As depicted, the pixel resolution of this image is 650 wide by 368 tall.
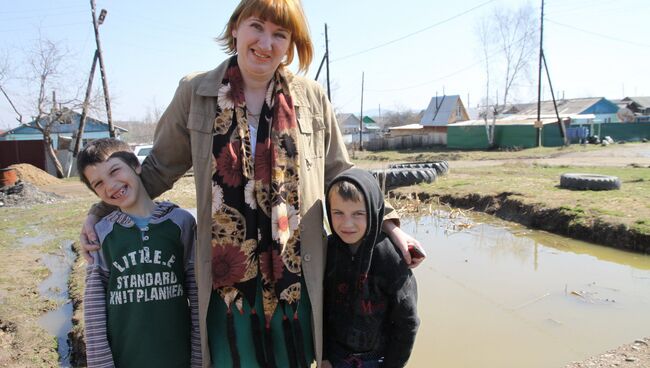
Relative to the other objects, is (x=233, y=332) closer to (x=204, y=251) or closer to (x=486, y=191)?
(x=204, y=251)

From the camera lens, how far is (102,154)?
1.83 metres

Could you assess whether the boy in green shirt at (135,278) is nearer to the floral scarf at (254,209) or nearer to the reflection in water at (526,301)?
the floral scarf at (254,209)

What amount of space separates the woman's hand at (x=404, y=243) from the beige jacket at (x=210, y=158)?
0.06 metres

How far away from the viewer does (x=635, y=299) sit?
4805 mm

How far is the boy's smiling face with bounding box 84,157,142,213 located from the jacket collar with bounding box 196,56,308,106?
0.46 meters

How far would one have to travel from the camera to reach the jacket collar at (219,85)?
169 centimetres

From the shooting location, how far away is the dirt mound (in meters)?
17.2

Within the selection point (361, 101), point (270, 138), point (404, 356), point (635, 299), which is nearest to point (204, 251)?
point (270, 138)

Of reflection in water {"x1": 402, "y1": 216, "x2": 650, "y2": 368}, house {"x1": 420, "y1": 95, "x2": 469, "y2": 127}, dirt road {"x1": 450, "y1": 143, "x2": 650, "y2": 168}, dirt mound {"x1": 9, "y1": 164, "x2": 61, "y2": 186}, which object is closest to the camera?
reflection in water {"x1": 402, "y1": 216, "x2": 650, "y2": 368}

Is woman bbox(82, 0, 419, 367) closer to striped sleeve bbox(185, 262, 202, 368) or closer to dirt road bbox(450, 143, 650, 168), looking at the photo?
striped sleeve bbox(185, 262, 202, 368)

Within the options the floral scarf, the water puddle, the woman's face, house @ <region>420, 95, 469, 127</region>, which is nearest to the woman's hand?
the floral scarf

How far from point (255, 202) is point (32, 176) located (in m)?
19.6

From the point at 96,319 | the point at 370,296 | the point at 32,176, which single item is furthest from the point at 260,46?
the point at 32,176

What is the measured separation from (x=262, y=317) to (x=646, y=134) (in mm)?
38466
